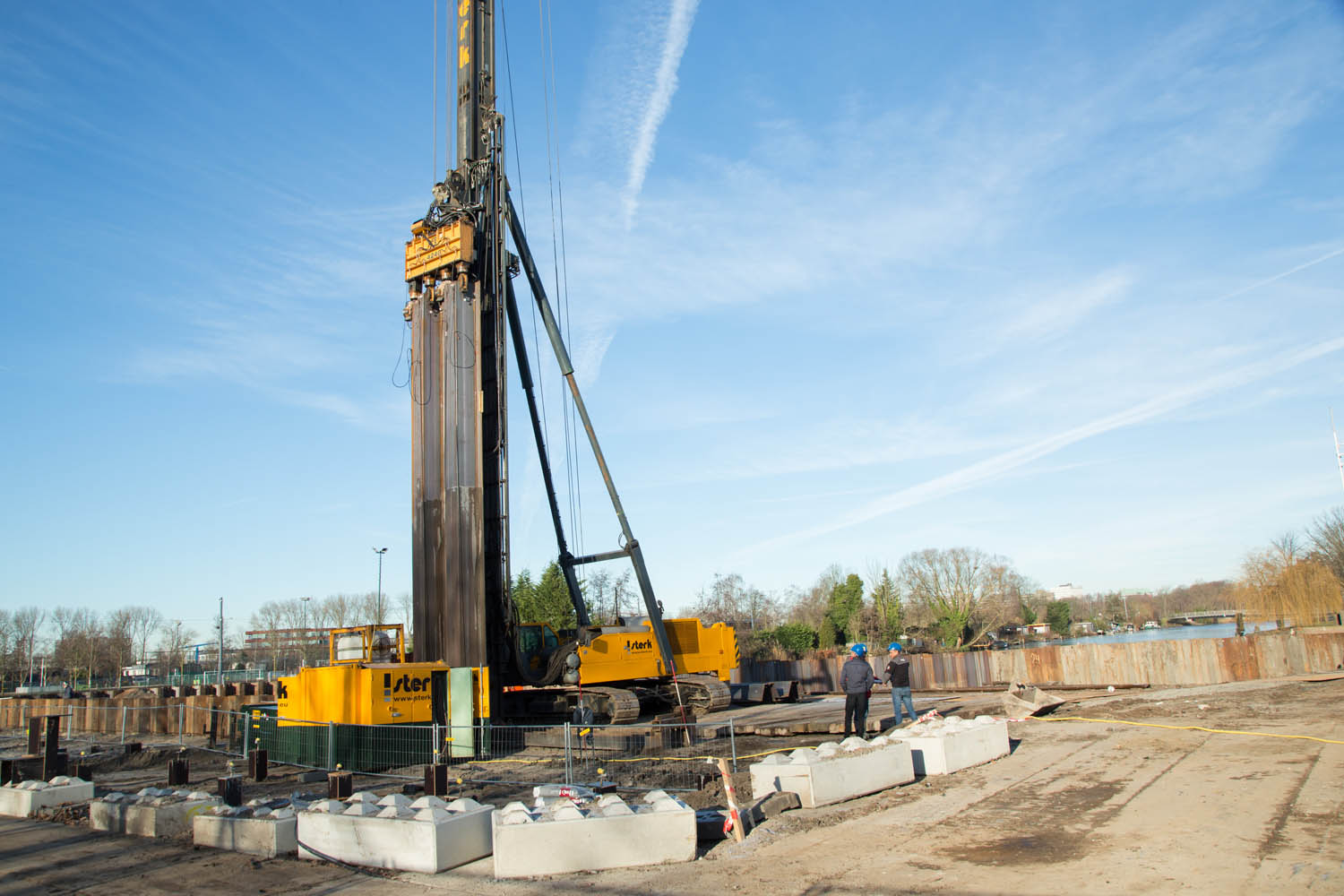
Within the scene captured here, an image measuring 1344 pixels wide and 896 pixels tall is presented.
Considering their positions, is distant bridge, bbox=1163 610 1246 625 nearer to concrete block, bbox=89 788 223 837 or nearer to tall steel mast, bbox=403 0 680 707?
tall steel mast, bbox=403 0 680 707

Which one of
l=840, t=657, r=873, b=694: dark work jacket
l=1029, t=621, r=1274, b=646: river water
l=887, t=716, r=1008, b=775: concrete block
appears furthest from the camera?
l=1029, t=621, r=1274, b=646: river water

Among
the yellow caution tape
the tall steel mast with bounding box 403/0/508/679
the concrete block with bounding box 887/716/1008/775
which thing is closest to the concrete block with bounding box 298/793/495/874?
the concrete block with bounding box 887/716/1008/775

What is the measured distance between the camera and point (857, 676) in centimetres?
1375

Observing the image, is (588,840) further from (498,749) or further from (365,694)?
(498,749)

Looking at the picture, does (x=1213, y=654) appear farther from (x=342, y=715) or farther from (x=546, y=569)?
(x=546, y=569)

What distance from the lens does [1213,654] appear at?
78.3 ft

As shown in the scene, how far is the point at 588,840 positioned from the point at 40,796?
869cm

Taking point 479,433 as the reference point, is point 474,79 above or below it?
above

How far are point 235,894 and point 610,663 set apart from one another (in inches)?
464

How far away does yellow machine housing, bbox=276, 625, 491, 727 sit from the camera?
50.4ft

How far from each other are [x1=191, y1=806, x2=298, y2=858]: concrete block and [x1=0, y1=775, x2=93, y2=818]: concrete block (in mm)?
3337

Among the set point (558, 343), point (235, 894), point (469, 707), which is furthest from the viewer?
point (558, 343)

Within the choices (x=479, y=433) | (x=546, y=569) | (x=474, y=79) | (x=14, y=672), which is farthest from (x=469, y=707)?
(x=14, y=672)

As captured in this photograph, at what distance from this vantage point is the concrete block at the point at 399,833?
26.2 ft
